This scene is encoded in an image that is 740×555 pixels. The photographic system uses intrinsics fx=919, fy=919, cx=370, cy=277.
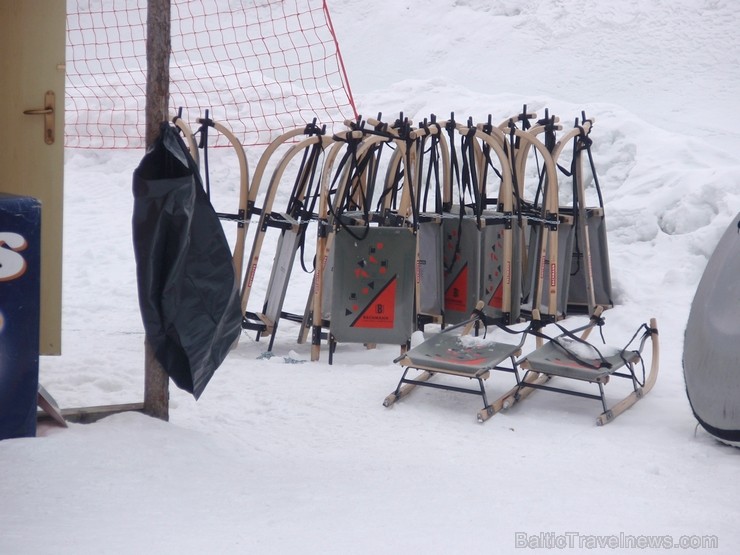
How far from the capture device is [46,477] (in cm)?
313

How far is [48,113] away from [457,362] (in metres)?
2.28

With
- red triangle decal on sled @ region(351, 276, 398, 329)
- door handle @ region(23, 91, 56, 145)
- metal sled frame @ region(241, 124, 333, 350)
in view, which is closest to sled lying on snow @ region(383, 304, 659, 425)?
red triangle decal on sled @ region(351, 276, 398, 329)

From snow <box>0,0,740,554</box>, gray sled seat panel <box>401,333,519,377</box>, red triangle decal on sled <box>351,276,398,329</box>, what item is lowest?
snow <box>0,0,740,554</box>

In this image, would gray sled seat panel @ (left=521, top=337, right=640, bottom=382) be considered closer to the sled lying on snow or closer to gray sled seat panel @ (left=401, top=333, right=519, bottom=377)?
the sled lying on snow

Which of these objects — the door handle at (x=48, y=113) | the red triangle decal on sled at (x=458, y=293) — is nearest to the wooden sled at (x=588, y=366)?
the red triangle decal on sled at (x=458, y=293)

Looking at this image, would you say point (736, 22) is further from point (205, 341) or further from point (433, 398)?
point (205, 341)

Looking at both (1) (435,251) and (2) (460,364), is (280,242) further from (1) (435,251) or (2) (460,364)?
(2) (460,364)

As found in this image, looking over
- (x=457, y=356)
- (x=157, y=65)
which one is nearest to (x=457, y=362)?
(x=457, y=356)

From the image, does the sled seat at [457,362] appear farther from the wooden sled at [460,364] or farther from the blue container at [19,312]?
the blue container at [19,312]

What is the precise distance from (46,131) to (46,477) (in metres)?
1.77

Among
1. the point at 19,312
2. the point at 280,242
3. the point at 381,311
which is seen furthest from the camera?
the point at 280,242

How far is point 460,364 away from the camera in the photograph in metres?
4.56

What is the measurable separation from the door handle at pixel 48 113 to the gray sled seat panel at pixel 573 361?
8.28ft

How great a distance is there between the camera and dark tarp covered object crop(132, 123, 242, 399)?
3.40 meters
